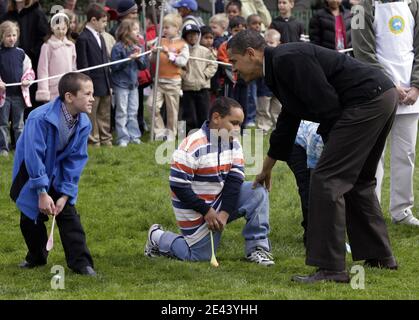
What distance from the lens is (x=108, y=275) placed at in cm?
834

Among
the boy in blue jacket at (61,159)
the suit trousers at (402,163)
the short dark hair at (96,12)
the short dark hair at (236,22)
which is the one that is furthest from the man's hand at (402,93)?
the short dark hair at (236,22)

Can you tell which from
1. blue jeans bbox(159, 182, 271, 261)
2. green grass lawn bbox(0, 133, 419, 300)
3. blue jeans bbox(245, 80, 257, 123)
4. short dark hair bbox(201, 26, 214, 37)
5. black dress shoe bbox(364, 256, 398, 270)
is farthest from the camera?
blue jeans bbox(245, 80, 257, 123)

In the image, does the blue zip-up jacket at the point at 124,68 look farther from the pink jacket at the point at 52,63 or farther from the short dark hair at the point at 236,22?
the short dark hair at the point at 236,22

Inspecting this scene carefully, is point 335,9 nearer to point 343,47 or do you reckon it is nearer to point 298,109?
point 343,47

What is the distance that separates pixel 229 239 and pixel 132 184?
106 inches

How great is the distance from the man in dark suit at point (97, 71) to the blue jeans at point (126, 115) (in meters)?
0.15

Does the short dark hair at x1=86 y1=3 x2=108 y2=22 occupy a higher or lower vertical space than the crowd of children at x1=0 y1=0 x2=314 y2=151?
higher

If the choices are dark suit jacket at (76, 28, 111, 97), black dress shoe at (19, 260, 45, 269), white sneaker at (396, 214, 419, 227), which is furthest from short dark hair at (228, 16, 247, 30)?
black dress shoe at (19, 260, 45, 269)

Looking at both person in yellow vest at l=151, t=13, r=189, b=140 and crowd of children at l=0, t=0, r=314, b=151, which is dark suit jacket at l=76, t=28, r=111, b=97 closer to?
crowd of children at l=0, t=0, r=314, b=151

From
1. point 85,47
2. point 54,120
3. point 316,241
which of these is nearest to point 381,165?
point 316,241

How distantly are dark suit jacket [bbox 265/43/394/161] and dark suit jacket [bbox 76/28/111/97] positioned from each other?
682 centimetres

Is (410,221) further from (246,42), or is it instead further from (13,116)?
(13,116)

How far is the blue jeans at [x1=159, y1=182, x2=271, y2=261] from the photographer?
29.1 ft

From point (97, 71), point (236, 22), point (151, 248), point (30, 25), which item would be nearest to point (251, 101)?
point (236, 22)
